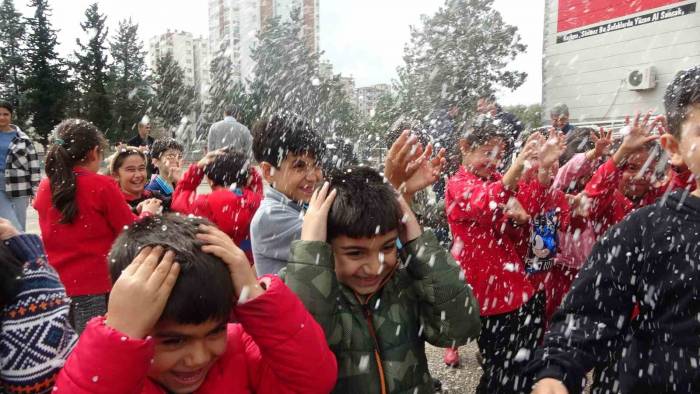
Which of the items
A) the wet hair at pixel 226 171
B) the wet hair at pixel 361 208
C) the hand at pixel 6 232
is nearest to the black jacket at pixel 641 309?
the wet hair at pixel 361 208

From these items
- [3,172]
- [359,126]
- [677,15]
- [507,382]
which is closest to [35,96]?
[359,126]

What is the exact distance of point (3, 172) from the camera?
18.7ft

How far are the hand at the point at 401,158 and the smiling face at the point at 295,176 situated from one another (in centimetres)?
54

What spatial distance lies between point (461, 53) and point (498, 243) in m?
30.3

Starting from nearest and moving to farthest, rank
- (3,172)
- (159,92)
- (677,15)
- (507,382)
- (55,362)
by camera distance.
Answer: (55,362) < (507,382) < (3,172) < (677,15) < (159,92)

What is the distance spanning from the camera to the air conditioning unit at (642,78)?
1590 cm

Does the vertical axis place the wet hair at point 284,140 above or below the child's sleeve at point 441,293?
above

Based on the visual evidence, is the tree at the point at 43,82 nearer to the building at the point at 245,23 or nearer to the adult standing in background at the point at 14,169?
the building at the point at 245,23

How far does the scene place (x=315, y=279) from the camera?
1.65 metres

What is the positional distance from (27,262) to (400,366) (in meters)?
1.18

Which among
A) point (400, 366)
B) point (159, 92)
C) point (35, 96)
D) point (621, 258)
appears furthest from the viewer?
point (159, 92)

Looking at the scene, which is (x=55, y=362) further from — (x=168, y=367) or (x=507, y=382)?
(x=507, y=382)

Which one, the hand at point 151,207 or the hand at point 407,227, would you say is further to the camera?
the hand at point 151,207

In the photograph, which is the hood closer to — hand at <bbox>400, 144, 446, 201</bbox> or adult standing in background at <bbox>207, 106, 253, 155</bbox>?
hand at <bbox>400, 144, 446, 201</bbox>
